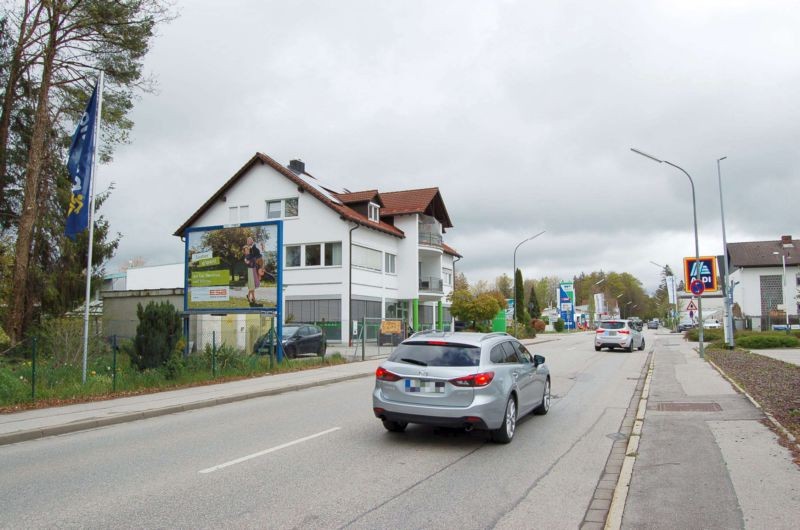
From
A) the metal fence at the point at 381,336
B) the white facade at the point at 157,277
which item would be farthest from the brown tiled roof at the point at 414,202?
the white facade at the point at 157,277

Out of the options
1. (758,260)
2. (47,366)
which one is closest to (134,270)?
(47,366)

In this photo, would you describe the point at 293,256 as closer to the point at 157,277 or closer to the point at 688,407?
the point at 157,277

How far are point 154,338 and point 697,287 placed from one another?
1950 cm

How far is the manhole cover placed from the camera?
11.1 meters

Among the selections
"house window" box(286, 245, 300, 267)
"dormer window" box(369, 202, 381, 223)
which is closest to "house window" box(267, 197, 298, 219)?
"house window" box(286, 245, 300, 267)

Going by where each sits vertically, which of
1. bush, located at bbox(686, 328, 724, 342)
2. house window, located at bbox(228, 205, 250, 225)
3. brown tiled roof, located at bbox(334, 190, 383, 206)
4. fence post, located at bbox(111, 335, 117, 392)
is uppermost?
brown tiled roof, located at bbox(334, 190, 383, 206)

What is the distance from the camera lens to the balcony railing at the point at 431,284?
47.4 meters

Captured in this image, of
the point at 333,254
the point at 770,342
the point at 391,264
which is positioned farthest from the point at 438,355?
the point at 391,264

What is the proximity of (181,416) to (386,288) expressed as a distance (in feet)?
104

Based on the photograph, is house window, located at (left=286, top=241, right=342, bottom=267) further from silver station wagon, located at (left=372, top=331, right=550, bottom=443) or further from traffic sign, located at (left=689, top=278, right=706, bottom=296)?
silver station wagon, located at (left=372, top=331, right=550, bottom=443)

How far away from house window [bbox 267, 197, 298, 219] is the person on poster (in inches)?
775

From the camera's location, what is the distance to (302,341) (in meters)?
24.3

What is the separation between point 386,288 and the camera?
43031 mm

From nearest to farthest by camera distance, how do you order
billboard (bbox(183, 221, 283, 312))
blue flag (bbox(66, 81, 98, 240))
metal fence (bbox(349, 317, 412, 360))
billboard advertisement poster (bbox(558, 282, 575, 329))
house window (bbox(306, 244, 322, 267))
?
blue flag (bbox(66, 81, 98, 240)) → billboard (bbox(183, 221, 283, 312)) → metal fence (bbox(349, 317, 412, 360)) → house window (bbox(306, 244, 322, 267)) → billboard advertisement poster (bbox(558, 282, 575, 329))
